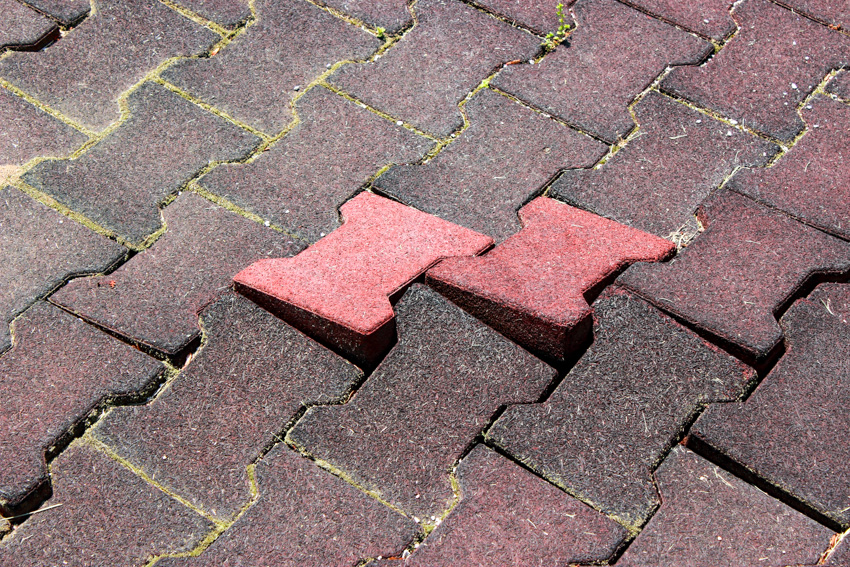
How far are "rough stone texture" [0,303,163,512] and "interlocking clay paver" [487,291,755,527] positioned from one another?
100cm

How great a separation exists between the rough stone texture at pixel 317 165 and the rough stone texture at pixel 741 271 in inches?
35.2

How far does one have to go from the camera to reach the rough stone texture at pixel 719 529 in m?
2.19

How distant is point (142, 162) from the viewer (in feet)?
9.75

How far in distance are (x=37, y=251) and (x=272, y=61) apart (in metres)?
1.08

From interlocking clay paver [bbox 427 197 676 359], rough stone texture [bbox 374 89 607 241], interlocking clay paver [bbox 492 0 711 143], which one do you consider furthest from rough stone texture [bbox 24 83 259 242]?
interlocking clay paver [bbox 492 0 711 143]

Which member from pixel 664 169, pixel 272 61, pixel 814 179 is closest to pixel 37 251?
pixel 272 61

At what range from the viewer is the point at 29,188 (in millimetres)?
2889

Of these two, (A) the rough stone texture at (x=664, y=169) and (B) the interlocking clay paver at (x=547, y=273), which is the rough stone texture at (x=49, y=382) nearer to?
(B) the interlocking clay paver at (x=547, y=273)

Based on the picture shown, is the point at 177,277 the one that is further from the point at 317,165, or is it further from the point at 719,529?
the point at 719,529

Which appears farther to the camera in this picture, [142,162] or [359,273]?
[142,162]

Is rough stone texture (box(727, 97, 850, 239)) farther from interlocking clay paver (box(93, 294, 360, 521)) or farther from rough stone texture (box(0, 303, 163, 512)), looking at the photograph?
rough stone texture (box(0, 303, 163, 512))

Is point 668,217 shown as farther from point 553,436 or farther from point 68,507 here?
point 68,507

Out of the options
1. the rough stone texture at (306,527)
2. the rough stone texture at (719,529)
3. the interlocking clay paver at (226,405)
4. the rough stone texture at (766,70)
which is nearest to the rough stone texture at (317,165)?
the interlocking clay paver at (226,405)

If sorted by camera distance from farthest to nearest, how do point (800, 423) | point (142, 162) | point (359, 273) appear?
point (142, 162)
point (359, 273)
point (800, 423)
